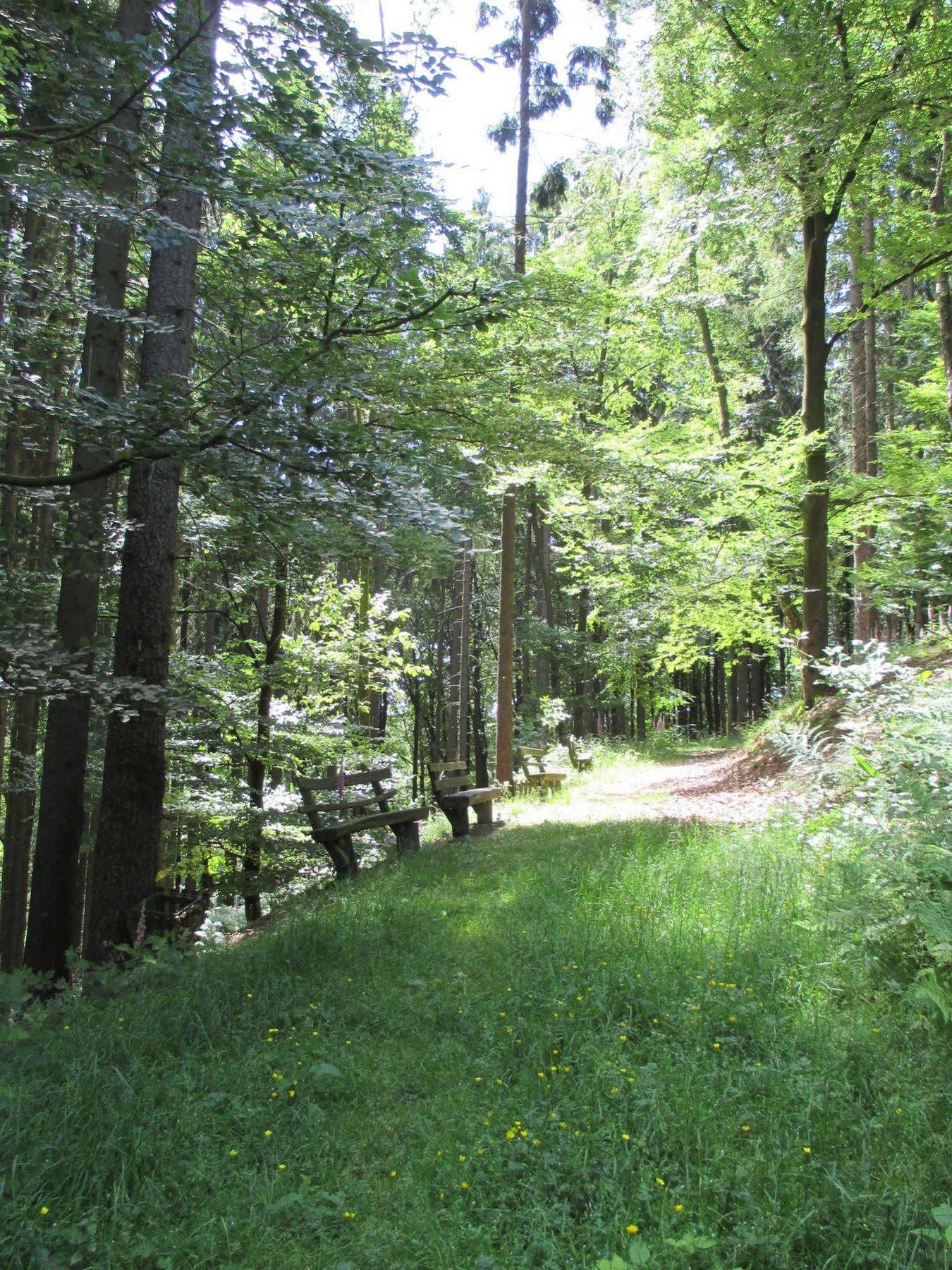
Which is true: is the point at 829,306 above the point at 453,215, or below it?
above

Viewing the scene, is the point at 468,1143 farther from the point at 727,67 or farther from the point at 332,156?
the point at 727,67

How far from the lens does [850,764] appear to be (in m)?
5.33

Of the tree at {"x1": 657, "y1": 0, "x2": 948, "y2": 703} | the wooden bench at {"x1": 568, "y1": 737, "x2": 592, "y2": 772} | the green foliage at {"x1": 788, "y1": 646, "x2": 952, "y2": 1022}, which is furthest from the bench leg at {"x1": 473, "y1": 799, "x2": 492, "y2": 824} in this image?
the wooden bench at {"x1": 568, "y1": 737, "x2": 592, "y2": 772}

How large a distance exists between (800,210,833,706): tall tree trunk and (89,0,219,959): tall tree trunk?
295 inches

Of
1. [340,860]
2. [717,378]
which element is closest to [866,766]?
[340,860]

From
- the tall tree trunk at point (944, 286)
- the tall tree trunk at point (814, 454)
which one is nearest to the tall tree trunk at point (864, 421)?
the tall tree trunk at point (944, 286)

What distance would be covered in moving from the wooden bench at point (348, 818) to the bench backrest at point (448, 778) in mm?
578

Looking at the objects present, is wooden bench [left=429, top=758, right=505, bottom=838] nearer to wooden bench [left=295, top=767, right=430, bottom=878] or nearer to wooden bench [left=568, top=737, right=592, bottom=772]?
wooden bench [left=295, top=767, right=430, bottom=878]

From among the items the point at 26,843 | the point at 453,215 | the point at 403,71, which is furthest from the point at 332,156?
the point at 26,843

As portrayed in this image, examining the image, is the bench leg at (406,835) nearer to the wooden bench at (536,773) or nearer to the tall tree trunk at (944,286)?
the wooden bench at (536,773)

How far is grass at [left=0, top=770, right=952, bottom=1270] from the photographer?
262 cm

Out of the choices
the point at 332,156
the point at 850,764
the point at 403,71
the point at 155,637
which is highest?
the point at 403,71

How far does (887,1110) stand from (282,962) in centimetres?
331

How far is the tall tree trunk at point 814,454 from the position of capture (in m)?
10.3
